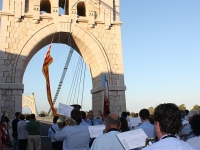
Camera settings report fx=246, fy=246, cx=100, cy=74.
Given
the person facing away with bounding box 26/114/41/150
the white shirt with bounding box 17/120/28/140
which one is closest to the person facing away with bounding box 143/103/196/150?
the person facing away with bounding box 26/114/41/150

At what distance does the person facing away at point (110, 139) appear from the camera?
9.44 ft

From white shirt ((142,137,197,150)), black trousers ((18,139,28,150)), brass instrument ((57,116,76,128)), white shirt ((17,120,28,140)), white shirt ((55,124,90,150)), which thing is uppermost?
white shirt ((142,137,197,150))

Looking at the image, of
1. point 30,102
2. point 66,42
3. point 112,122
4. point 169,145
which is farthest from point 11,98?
point 30,102

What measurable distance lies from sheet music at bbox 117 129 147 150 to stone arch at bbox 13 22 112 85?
9.65 m

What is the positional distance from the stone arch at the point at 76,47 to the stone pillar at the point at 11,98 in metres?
0.39

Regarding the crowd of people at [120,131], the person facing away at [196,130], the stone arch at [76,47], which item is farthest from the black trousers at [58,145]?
the stone arch at [76,47]

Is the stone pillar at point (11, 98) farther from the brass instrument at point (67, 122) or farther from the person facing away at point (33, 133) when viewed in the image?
the brass instrument at point (67, 122)

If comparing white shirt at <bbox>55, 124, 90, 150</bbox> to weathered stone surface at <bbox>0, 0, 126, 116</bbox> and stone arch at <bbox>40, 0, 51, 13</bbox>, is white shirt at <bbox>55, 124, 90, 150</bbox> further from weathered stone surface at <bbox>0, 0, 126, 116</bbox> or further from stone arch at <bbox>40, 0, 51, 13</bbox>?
stone arch at <bbox>40, 0, 51, 13</bbox>

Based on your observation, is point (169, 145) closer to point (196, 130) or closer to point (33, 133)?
point (196, 130)

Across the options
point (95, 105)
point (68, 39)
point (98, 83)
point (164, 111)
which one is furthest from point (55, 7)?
point (164, 111)

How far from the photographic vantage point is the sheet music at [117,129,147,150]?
2.87m

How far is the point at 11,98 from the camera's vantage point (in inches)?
450

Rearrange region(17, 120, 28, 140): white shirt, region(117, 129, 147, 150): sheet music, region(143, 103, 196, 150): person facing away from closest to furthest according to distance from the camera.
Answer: region(143, 103, 196, 150): person facing away
region(117, 129, 147, 150): sheet music
region(17, 120, 28, 140): white shirt

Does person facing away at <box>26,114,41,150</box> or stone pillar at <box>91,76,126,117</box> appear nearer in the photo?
person facing away at <box>26,114,41,150</box>
